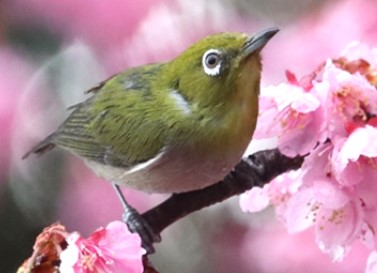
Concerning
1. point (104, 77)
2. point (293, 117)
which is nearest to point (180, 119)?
point (293, 117)

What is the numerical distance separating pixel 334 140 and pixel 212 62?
10cm

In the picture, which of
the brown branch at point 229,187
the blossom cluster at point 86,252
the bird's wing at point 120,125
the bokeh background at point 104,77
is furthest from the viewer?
the bokeh background at point 104,77

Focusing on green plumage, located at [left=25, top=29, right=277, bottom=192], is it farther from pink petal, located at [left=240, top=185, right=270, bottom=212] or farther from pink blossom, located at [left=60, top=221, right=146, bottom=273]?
pink blossom, located at [left=60, top=221, right=146, bottom=273]

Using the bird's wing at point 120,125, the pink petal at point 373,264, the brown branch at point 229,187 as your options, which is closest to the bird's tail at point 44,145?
the bird's wing at point 120,125

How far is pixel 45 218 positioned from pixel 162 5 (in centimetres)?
29

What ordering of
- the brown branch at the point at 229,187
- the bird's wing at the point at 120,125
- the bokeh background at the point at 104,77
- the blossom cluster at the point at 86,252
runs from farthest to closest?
1. the bokeh background at the point at 104,77
2. the bird's wing at the point at 120,125
3. the brown branch at the point at 229,187
4. the blossom cluster at the point at 86,252

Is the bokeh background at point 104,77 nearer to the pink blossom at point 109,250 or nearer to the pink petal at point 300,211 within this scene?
the pink petal at point 300,211

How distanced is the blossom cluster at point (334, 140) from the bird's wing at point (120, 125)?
0.11 meters

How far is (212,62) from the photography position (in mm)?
565

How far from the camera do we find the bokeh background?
0.93m

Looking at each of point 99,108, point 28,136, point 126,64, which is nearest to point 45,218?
point 28,136

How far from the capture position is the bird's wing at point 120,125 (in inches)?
24.5

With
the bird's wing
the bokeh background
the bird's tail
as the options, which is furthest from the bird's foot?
the bokeh background

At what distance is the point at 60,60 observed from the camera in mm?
1020
